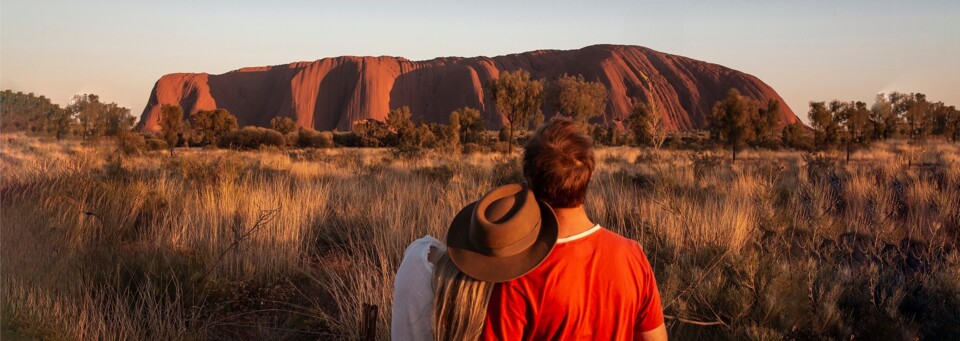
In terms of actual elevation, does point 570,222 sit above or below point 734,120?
below

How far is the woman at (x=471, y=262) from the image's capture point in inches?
67.6

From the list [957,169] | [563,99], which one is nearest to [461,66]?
[563,99]

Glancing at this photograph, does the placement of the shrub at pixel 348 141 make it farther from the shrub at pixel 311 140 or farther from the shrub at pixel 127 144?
the shrub at pixel 127 144

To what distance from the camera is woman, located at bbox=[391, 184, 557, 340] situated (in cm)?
172

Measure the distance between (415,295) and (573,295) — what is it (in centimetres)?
50

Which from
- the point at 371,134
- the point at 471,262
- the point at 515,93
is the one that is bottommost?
the point at 471,262

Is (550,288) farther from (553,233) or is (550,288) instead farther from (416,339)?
(416,339)

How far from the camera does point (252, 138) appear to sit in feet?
145

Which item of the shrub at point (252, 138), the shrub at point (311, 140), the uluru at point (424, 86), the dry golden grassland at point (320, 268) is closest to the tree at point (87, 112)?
the shrub at point (252, 138)

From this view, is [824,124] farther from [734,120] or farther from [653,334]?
[653,334]

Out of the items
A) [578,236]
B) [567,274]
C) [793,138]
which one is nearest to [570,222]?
[578,236]

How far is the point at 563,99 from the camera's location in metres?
49.8

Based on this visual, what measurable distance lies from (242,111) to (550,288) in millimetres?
132734

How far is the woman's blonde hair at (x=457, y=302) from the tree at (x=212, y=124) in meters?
41.7
